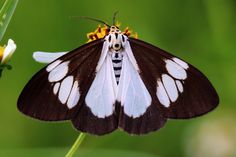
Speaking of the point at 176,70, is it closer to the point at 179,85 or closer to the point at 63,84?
the point at 179,85

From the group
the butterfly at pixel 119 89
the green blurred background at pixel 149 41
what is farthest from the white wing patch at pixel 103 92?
the green blurred background at pixel 149 41

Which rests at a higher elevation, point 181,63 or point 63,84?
point 181,63

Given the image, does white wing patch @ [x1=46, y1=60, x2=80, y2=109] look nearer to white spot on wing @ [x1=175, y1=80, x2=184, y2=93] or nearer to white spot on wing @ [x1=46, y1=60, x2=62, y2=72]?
white spot on wing @ [x1=46, y1=60, x2=62, y2=72]

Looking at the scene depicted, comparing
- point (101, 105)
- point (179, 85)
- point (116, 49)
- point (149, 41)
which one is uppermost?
point (149, 41)

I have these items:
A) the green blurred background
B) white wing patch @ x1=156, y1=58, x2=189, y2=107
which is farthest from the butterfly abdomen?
the green blurred background

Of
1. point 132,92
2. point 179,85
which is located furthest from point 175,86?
point 132,92

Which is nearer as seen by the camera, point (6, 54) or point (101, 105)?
point (6, 54)
